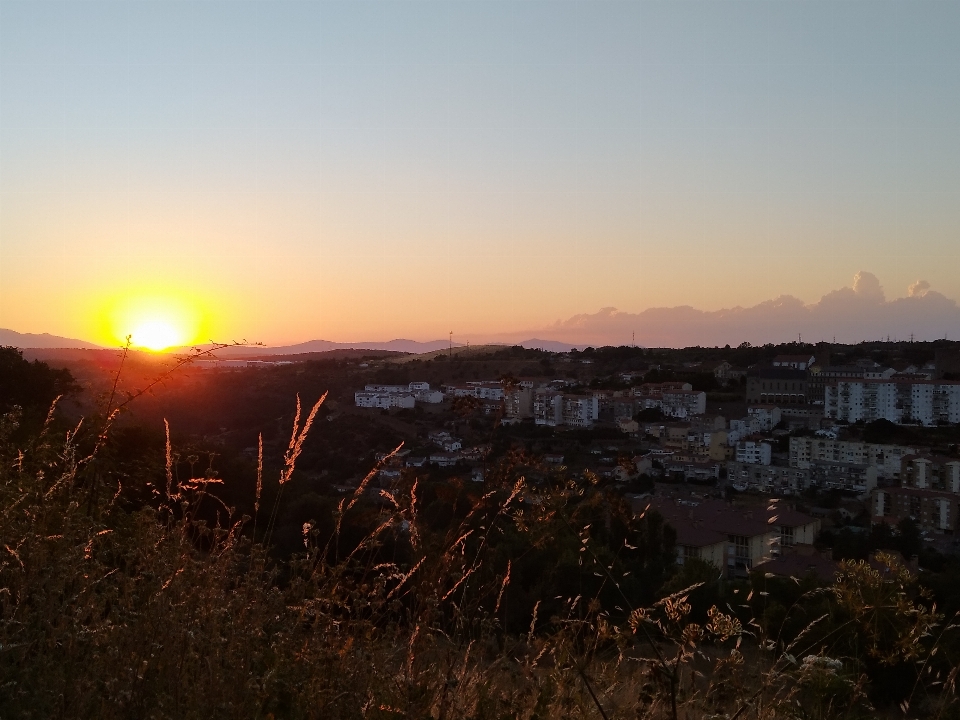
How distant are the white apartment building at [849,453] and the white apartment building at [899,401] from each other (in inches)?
423

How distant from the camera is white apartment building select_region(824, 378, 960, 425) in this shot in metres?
43.9

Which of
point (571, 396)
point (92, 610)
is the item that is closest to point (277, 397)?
point (571, 396)

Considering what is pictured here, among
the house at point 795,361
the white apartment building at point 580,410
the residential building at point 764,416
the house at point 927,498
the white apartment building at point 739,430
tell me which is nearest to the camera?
the house at point 927,498

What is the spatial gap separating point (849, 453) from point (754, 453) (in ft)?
12.4

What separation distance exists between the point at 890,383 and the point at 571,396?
18919 mm

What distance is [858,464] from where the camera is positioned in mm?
30656

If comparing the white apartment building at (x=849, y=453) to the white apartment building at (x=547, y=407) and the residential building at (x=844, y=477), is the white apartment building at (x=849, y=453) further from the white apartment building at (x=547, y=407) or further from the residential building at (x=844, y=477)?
the white apartment building at (x=547, y=407)

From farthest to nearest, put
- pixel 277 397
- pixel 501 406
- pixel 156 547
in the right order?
1. pixel 277 397
2. pixel 501 406
3. pixel 156 547

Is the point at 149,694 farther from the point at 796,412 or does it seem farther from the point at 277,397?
the point at 796,412

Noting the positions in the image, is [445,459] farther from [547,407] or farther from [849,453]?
[849,453]

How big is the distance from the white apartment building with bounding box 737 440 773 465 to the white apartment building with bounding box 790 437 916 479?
40.1 inches

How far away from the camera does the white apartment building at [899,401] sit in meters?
43.9

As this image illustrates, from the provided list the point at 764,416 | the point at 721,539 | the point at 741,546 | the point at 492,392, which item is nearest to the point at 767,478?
the point at 764,416

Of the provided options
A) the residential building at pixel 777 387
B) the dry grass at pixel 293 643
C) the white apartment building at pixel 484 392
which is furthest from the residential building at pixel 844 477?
the dry grass at pixel 293 643
